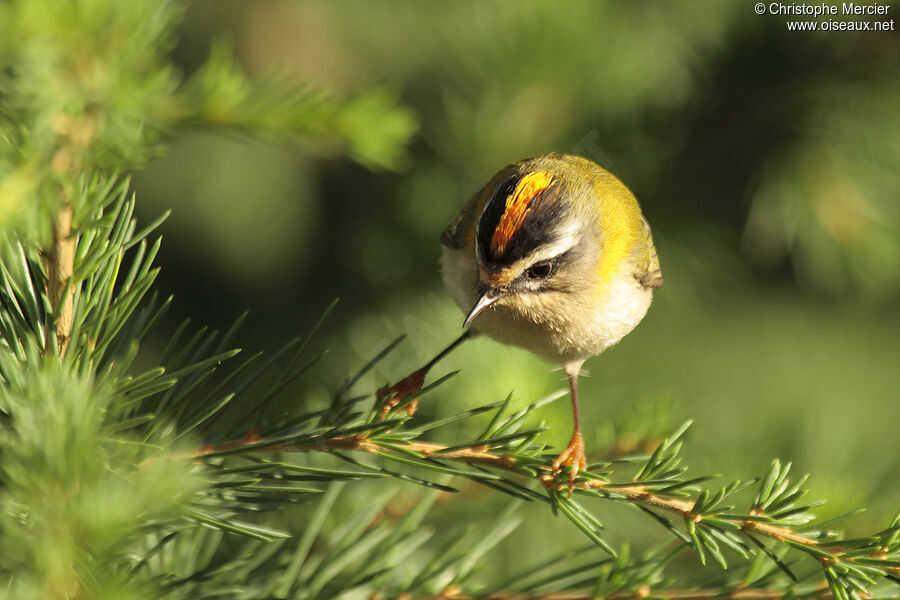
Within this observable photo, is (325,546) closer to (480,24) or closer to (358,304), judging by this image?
(358,304)

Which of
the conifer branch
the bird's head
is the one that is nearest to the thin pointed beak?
the bird's head

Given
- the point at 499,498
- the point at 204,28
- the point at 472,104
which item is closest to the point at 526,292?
the point at 499,498

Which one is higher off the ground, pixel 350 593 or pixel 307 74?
pixel 307 74

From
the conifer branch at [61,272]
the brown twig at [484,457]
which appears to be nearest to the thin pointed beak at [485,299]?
the brown twig at [484,457]

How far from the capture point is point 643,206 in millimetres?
2404

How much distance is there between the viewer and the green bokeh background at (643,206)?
6.77 ft

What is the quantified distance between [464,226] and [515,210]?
27cm

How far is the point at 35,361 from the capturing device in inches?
39.6

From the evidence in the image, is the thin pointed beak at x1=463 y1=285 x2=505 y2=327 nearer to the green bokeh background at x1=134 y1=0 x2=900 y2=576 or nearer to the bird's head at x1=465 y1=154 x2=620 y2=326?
the bird's head at x1=465 y1=154 x2=620 y2=326

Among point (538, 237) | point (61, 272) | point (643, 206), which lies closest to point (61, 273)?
point (61, 272)

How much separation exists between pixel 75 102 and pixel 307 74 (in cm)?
183

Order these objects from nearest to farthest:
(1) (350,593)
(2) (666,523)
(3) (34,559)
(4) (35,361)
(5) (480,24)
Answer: (3) (34,559) < (4) (35,361) < (2) (666,523) < (1) (350,593) < (5) (480,24)

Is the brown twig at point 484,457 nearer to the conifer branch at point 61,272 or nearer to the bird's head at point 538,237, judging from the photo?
the conifer branch at point 61,272

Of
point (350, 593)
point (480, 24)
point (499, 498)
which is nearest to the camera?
point (350, 593)
